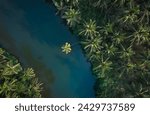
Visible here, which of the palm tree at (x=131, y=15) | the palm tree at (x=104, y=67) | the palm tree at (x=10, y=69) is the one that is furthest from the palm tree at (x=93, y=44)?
the palm tree at (x=10, y=69)

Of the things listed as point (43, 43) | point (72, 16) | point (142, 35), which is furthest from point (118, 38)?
point (43, 43)

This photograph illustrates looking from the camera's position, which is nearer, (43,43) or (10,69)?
(10,69)

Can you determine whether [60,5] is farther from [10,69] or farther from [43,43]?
[10,69]

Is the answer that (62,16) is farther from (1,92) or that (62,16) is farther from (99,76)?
(1,92)

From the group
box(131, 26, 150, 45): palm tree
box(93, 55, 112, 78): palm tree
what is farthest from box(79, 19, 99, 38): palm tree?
box(131, 26, 150, 45): palm tree

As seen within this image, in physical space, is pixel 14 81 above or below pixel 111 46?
below

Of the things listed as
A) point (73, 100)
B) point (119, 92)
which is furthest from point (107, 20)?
point (73, 100)

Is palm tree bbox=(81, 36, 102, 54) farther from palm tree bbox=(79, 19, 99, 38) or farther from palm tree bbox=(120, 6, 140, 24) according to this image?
palm tree bbox=(120, 6, 140, 24)
